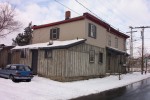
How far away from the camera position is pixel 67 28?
28.5 m

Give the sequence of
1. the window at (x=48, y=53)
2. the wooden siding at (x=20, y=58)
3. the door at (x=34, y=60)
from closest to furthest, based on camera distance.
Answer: the window at (x=48, y=53), the door at (x=34, y=60), the wooden siding at (x=20, y=58)

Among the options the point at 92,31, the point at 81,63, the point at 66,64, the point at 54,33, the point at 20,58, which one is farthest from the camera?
the point at 54,33

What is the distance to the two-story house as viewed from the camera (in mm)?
24337

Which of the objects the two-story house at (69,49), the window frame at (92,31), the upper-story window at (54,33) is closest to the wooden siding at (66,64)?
the two-story house at (69,49)

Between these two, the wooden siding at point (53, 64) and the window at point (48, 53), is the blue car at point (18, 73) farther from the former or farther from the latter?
the window at point (48, 53)

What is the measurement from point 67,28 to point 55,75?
20.6 ft

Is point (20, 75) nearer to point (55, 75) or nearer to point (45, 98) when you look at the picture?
point (55, 75)

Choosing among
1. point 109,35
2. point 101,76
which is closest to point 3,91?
point 101,76

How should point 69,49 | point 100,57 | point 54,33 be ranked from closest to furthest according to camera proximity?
point 69,49 < point 54,33 < point 100,57

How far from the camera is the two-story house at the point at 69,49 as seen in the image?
24337 mm

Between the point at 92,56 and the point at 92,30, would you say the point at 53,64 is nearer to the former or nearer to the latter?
the point at 92,56

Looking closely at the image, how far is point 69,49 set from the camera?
24281mm

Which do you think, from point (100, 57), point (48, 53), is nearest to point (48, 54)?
point (48, 53)

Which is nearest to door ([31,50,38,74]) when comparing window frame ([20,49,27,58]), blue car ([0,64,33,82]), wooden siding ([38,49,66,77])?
wooden siding ([38,49,66,77])
